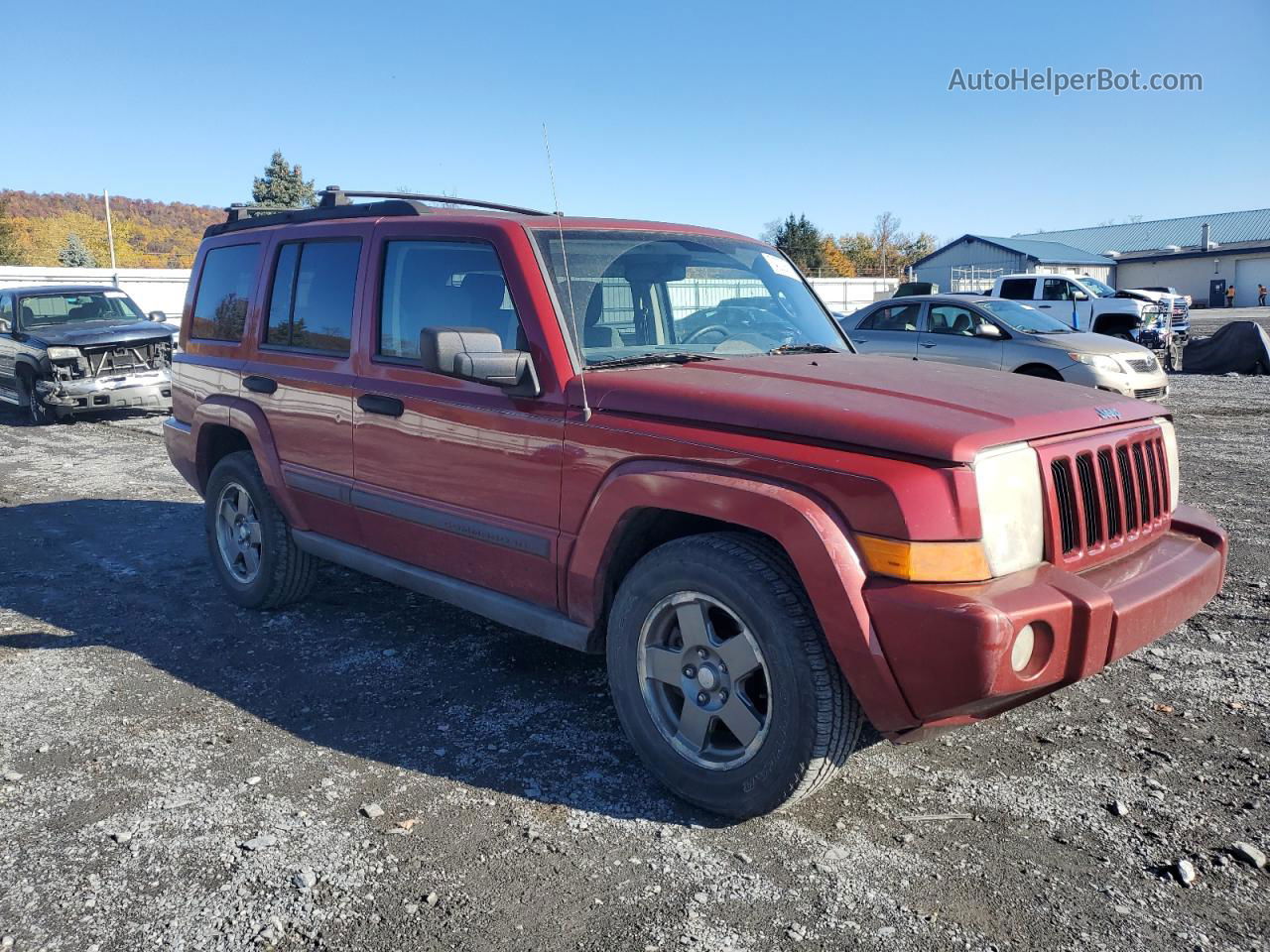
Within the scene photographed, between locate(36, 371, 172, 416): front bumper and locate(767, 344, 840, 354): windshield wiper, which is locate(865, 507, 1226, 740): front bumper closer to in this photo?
locate(767, 344, 840, 354): windshield wiper

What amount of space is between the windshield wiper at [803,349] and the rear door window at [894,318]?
9726mm

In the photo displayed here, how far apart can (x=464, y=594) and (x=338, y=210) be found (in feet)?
6.67

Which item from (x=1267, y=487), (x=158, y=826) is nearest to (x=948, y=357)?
(x=1267, y=487)

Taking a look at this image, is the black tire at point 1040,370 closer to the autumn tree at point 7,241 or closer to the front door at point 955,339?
the front door at point 955,339

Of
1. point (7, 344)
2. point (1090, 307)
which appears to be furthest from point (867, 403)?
point (1090, 307)

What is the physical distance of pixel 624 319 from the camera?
12.8ft

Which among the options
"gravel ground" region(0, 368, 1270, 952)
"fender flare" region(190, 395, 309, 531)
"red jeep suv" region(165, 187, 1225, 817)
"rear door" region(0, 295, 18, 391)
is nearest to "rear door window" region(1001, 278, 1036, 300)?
"rear door" region(0, 295, 18, 391)

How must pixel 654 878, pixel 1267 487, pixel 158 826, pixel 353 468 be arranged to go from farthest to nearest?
pixel 1267 487, pixel 353 468, pixel 158 826, pixel 654 878

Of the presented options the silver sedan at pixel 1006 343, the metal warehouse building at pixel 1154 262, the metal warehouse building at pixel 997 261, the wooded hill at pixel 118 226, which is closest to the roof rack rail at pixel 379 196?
the silver sedan at pixel 1006 343

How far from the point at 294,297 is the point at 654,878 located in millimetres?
3322

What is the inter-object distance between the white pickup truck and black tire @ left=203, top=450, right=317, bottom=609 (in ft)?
66.9

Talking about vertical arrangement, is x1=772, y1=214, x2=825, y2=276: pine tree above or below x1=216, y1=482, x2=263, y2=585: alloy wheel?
above

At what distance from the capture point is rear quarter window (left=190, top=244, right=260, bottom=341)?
5.28m

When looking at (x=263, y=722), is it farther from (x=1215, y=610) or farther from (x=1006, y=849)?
(x=1215, y=610)
